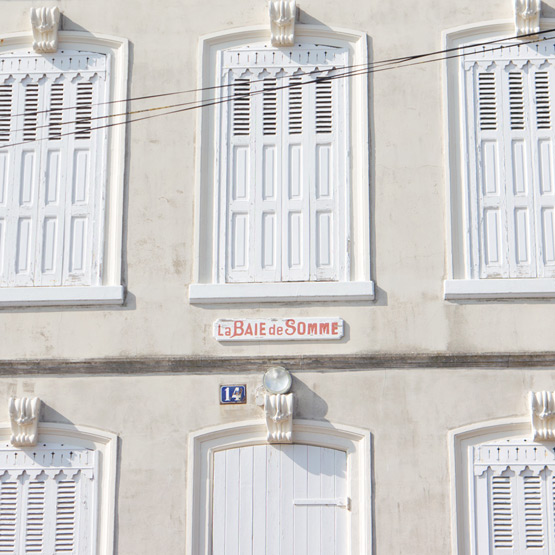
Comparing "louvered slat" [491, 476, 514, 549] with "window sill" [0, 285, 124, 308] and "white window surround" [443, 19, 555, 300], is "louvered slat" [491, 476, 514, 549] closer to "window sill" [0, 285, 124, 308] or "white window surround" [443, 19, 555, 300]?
"white window surround" [443, 19, 555, 300]

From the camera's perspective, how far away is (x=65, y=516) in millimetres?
11906

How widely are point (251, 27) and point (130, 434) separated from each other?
4.55 m

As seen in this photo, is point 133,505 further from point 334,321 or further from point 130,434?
point 334,321

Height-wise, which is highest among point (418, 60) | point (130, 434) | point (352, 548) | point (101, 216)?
point (418, 60)

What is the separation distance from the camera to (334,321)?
40.0 ft

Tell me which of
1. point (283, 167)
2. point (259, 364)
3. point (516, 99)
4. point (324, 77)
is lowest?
point (259, 364)

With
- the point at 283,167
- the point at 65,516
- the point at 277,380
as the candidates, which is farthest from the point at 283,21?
the point at 65,516

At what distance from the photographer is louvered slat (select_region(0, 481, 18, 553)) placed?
1188cm

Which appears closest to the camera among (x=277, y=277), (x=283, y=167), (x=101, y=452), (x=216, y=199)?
(x=101, y=452)

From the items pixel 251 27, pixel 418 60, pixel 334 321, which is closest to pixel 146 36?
pixel 251 27

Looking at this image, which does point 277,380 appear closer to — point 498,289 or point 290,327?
point 290,327

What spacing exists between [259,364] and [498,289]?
98.5 inches

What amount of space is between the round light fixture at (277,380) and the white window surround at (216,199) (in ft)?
2.47

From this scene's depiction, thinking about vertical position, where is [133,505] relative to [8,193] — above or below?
below
